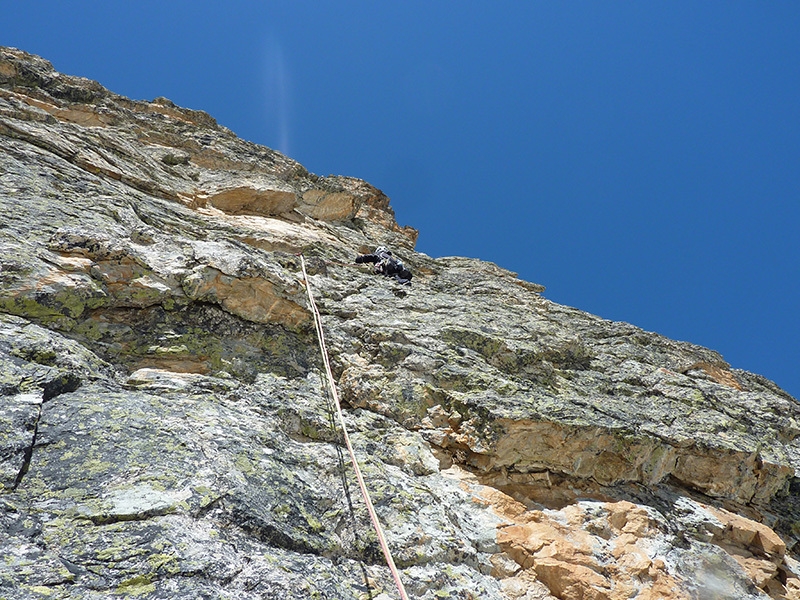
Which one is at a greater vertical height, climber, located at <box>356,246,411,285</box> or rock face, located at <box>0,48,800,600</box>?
climber, located at <box>356,246,411,285</box>

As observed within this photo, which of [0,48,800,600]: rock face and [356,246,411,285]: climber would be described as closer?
[0,48,800,600]: rock face

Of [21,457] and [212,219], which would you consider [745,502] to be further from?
[212,219]

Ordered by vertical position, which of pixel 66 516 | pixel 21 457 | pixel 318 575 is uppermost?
pixel 21 457

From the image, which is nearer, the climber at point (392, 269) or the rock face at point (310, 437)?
the rock face at point (310, 437)

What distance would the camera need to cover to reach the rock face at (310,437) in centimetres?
377

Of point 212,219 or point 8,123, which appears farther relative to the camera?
point 212,219

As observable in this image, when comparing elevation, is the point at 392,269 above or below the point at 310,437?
above

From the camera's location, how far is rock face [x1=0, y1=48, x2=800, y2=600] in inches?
148

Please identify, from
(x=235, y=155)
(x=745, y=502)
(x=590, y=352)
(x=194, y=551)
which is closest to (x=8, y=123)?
(x=235, y=155)

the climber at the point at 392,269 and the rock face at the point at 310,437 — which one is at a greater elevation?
the climber at the point at 392,269

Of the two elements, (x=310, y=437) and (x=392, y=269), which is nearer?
(x=310, y=437)

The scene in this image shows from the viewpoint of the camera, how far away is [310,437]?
5.84 meters

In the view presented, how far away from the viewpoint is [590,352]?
10.6 metres

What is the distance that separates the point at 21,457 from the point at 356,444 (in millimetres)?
3450
